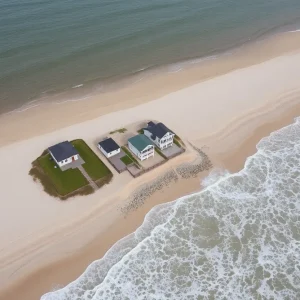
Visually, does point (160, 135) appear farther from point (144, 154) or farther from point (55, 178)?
point (55, 178)

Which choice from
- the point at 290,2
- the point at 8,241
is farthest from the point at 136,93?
the point at 290,2

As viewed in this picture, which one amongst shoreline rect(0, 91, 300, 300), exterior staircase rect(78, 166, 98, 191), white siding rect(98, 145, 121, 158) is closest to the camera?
shoreline rect(0, 91, 300, 300)

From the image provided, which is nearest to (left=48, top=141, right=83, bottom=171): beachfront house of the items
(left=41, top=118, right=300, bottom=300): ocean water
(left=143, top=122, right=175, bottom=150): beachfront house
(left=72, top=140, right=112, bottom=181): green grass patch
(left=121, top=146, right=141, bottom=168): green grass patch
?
(left=72, top=140, right=112, bottom=181): green grass patch

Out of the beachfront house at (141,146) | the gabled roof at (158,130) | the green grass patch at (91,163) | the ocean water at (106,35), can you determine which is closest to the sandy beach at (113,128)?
the green grass patch at (91,163)

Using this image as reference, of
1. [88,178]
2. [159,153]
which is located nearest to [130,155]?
[159,153]

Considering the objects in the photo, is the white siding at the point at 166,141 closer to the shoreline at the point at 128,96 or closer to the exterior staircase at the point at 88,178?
the shoreline at the point at 128,96

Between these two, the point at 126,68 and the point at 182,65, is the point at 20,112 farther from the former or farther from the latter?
the point at 182,65

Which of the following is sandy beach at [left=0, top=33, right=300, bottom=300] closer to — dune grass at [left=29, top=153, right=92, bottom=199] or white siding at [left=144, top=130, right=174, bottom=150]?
dune grass at [left=29, top=153, right=92, bottom=199]
